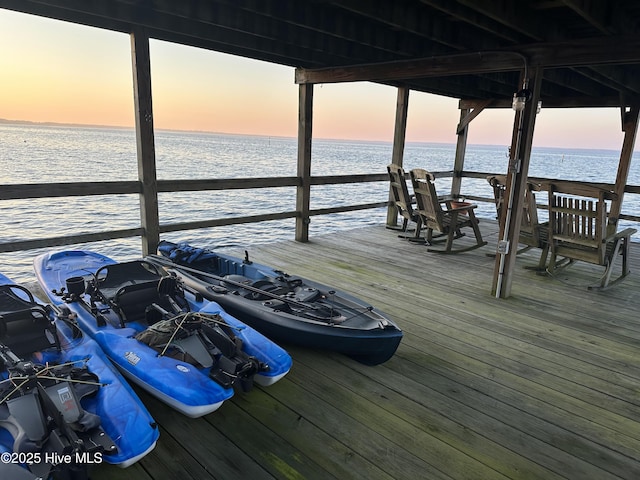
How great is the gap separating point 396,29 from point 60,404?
14.5 feet

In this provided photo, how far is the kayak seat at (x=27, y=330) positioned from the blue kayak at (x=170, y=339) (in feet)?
0.84

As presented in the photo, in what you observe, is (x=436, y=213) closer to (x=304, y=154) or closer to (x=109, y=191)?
(x=304, y=154)

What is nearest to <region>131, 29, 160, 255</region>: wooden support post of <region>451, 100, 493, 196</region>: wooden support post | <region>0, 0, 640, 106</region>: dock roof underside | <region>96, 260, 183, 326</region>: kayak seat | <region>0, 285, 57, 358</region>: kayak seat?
<region>0, 0, 640, 106</region>: dock roof underside

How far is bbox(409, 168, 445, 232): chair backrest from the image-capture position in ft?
18.6

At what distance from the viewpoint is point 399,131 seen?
7137 mm

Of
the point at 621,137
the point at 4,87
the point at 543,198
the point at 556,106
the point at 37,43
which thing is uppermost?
the point at 37,43

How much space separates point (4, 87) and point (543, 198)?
76.4ft

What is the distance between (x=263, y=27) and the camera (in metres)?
4.05

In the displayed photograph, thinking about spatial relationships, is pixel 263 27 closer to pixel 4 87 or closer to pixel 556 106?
pixel 556 106

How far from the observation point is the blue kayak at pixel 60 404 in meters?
1.56

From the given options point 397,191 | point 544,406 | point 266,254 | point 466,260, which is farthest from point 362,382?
point 397,191

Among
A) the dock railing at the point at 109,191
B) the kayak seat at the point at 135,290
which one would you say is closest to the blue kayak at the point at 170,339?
the kayak seat at the point at 135,290

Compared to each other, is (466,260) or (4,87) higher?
(4,87)

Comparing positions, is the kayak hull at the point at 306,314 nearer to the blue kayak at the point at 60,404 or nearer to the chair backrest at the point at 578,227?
the blue kayak at the point at 60,404
